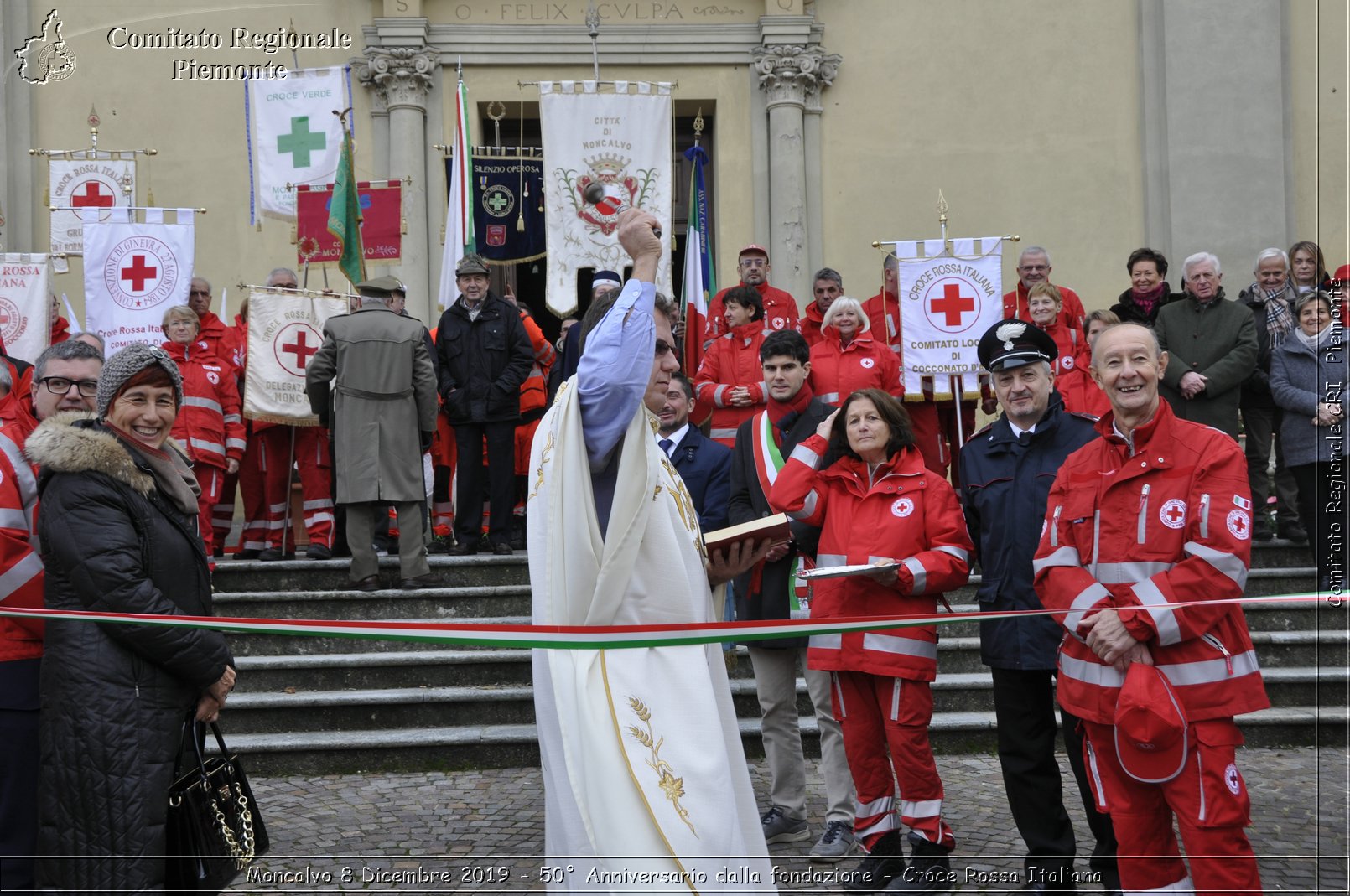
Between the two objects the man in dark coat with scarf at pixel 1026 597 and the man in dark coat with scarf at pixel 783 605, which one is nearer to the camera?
the man in dark coat with scarf at pixel 1026 597

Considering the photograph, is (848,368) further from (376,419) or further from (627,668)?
(627,668)

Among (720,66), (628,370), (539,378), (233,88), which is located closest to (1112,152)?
(720,66)

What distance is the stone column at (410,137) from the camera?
1365 cm

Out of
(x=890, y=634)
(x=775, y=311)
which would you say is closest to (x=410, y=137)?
(x=775, y=311)

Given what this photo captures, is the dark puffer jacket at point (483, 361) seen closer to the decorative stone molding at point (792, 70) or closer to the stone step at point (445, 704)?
the stone step at point (445, 704)

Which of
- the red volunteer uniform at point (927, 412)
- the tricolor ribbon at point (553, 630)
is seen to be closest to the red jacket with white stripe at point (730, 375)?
the red volunteer uniform at point (927, 412)

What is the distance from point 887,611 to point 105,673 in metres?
2.89

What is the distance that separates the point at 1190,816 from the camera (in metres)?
3.90

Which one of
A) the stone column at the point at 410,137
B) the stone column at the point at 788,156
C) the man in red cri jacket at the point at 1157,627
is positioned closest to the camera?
the man in red cri jacket at the point at 1157,627

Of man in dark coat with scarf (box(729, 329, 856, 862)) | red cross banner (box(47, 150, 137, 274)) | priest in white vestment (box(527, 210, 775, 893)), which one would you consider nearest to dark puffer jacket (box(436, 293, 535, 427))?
man in dark coat with scarf (box(729, 329, 856, 862))

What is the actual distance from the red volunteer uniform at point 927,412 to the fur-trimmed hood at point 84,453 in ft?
19.6

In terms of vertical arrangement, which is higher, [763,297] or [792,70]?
[792,70]

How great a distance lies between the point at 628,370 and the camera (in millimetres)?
3822

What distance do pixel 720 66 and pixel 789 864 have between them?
414 inches
